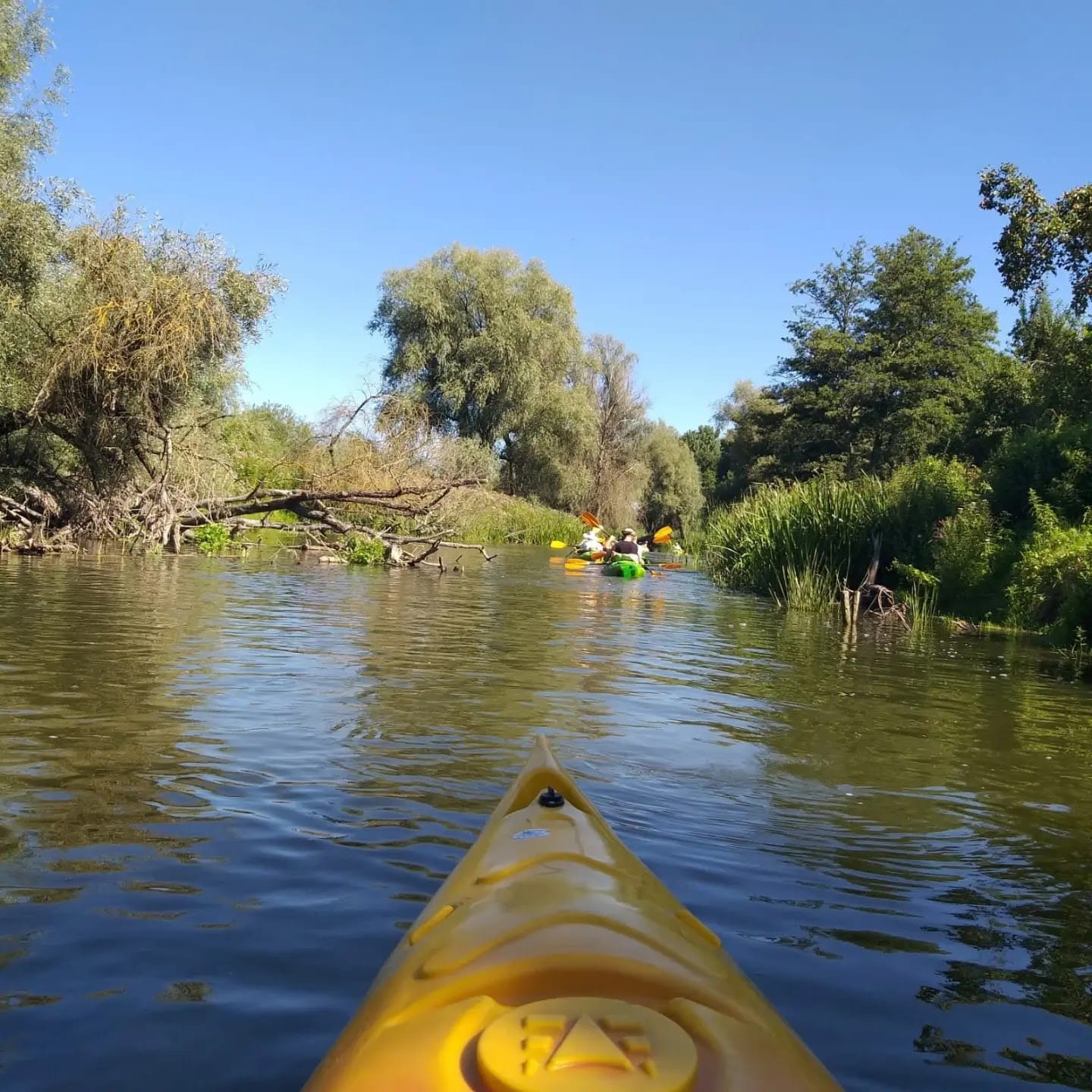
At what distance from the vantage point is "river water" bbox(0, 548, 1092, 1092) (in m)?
2.72

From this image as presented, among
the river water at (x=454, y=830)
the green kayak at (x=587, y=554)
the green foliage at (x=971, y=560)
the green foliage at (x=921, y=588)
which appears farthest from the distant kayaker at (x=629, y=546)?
the river water at (x=454, y=830)

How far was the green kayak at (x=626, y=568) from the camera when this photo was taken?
22719 mm

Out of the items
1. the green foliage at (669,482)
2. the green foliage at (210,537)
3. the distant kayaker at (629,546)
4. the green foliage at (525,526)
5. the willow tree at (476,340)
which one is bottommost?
the green foliage at (210,537)

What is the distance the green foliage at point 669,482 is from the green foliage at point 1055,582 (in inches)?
1265

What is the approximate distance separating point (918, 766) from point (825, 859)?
2.13 meters

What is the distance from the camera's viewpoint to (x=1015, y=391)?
23766 millimetres

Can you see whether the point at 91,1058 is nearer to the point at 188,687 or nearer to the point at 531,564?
the point at 188,687

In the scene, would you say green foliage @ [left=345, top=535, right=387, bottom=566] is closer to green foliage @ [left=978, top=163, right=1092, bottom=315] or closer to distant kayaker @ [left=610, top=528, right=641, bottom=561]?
distant kayaker @ [left=610, top=528, right=641, bottom=561]

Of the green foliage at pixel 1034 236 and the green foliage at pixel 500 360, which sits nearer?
the green foliage at pixel 1034 236

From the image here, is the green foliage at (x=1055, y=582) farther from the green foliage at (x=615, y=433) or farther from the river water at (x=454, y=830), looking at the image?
the green foliage at (x=615, y=433)

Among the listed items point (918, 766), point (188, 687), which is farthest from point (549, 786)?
point (188, 687)

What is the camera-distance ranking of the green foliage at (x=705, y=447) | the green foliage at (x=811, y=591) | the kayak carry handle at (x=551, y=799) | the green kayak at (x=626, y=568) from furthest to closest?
the green foliage at (x=705, y=447) < the green kayak at (x=626, y=568) < the green foliage at (x=811, y=591) < the kayak carry handle at (x=551, y=799)

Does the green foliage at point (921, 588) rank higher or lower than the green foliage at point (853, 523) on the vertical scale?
lower

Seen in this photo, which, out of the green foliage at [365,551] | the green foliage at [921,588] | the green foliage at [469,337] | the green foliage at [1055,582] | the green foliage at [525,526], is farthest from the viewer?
the green foliage at [469,337]
